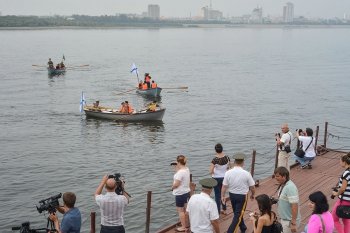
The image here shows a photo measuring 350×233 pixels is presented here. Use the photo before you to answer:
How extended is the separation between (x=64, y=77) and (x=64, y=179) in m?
48.3

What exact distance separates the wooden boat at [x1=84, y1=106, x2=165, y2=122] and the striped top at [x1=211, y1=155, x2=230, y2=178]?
26236mm

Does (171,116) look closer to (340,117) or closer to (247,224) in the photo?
(340,117)

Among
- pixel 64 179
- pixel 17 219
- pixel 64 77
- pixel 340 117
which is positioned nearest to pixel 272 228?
pixel 17 219

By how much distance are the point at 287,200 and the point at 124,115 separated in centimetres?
2971

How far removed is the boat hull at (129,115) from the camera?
38.2 m

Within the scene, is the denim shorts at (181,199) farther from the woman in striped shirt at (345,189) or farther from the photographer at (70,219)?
the woman in striped shirt at (345,189)

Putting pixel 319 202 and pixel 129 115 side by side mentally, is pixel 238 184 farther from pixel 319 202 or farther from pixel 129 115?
pixel 129 115

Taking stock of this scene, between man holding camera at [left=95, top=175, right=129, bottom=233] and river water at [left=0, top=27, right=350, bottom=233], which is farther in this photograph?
river water at [left=0, top=27, right=350, bottom=233]

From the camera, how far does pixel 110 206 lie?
29.6 feet

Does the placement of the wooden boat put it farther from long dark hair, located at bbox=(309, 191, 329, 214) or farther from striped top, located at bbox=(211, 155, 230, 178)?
long dark hair, located at bbox=(309, 191, 329, 214)

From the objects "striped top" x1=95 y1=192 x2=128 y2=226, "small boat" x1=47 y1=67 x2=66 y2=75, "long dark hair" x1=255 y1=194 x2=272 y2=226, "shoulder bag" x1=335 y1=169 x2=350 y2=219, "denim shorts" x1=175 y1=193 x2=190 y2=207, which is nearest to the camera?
"long dark hair" x1=255 y1=194 x2=272 y2=226

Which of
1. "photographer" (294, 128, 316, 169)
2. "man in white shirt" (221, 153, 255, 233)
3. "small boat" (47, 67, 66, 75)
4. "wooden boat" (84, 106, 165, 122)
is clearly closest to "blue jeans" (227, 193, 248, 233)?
"man in white shirt" (221, 153, 255, 233)

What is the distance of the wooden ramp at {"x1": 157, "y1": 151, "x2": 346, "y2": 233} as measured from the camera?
13023 mm

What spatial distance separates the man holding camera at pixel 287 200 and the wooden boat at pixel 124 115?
93.9 ft
